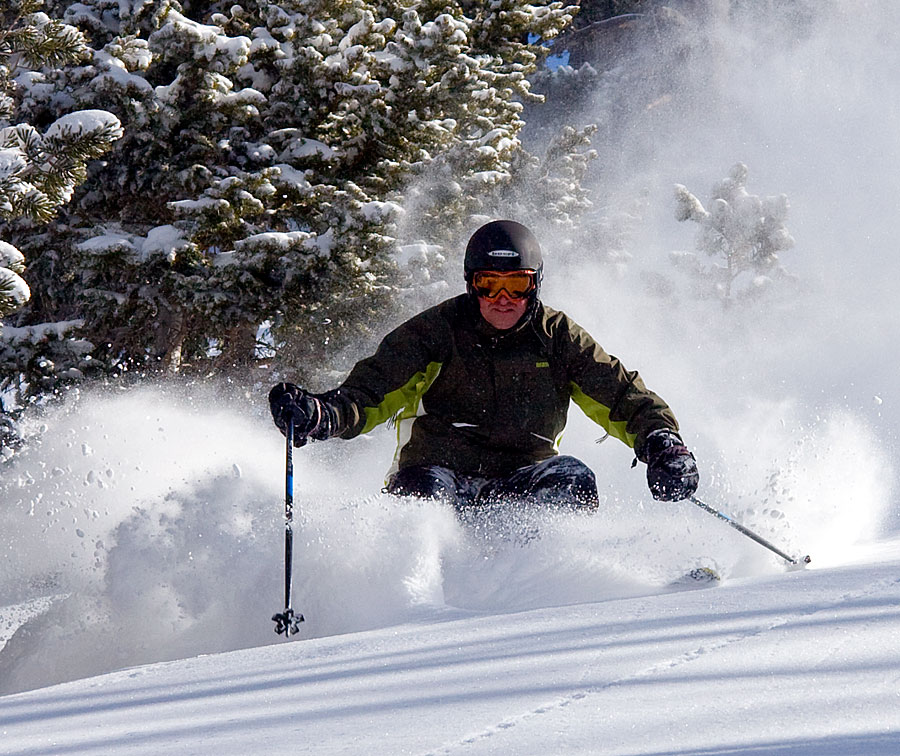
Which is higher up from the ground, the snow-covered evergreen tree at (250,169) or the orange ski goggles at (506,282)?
the snow-covered evergreen tree at (250,169)

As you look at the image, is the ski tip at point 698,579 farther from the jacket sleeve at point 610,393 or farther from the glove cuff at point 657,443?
the jacket sleeve at point 610,393

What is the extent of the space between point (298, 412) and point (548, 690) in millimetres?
2178

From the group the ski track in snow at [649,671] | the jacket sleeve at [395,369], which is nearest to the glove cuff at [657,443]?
the jacket sleeve at [395,369]

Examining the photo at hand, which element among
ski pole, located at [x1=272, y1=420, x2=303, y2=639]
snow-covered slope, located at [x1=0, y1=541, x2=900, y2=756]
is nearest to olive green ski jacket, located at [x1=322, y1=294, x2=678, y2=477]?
ski pole, located at [x1=272, y1=420, x2=303, y2=639]

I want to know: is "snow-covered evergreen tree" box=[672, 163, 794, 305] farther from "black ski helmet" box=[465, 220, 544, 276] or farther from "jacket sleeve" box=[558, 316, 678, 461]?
"black ski helmet" box=[465, 220, 544, 276]

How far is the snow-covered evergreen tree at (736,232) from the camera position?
25.9m

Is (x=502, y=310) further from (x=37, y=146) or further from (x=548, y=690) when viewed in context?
(x=37, y=146)

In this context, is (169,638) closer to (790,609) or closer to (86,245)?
(790,609)

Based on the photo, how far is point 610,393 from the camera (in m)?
4.49

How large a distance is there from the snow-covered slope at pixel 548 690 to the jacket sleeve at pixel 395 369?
1.63 m

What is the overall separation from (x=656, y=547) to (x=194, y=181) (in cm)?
673

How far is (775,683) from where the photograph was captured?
1.94 meters

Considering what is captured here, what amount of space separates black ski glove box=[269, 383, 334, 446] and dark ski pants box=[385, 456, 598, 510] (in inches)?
20.7

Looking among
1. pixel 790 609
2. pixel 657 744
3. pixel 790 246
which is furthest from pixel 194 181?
pixel 790 246
